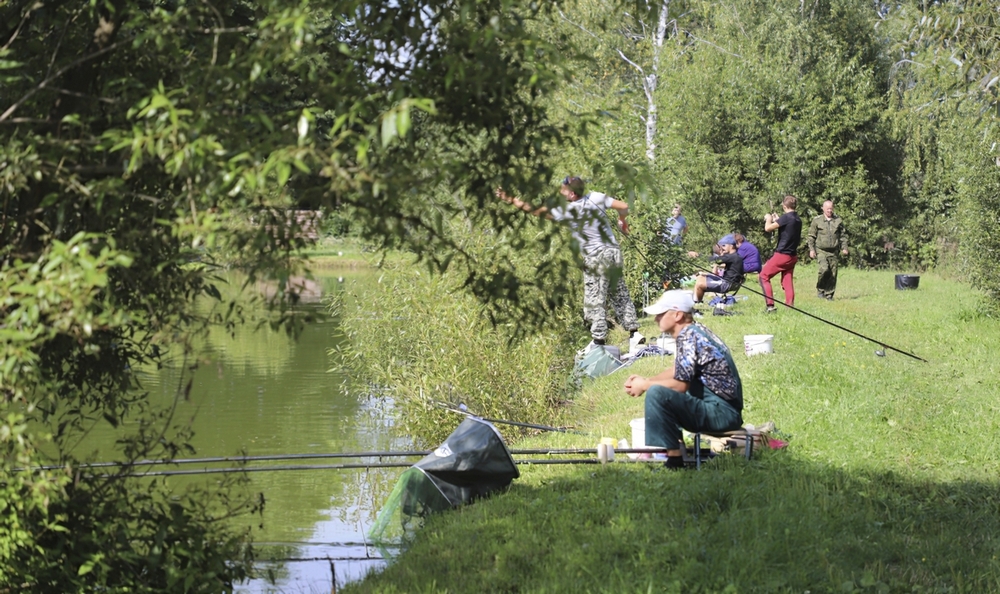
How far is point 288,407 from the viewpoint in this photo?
52.1ft

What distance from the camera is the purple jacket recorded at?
1647 centimetres

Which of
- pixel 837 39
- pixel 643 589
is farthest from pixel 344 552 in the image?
pixel 837 39

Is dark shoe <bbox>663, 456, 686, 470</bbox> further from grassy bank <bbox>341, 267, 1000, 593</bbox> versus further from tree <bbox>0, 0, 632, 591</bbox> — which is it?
tree <bbox>0, 0, 632, 591</bbox>

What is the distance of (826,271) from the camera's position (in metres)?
18.1

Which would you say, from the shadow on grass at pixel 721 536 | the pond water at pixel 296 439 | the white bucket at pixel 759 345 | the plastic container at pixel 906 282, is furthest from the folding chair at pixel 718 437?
the plastic container at pixel 906 282

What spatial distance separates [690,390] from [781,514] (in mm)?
1372

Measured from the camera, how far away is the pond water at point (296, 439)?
7.84 metres

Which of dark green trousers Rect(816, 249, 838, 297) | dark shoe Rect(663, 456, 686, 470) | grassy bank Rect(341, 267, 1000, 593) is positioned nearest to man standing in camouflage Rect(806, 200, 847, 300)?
dark green trousers Rect(816, 249, 838, 297)

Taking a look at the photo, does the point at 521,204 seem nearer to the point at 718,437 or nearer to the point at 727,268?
the point at 718,437

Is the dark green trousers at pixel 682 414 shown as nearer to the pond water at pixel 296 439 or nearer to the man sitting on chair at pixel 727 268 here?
the pond water at pixel 296 439

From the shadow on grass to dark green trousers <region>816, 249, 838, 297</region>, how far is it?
1118cm

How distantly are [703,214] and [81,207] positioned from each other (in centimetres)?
2859

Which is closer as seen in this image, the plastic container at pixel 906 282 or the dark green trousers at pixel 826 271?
the dark green trousers at pixel 826 271

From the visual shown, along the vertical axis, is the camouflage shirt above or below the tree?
below
